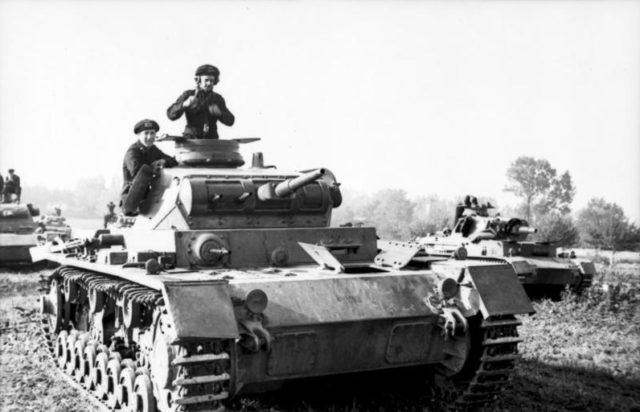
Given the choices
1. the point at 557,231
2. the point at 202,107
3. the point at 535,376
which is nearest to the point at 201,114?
the point at 202,107

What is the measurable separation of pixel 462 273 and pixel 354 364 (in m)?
1.50

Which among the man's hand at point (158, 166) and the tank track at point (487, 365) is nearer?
the tank track at point (487, 365)

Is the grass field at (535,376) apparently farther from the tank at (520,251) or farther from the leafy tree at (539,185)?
A: the leafy tree at (539,185)

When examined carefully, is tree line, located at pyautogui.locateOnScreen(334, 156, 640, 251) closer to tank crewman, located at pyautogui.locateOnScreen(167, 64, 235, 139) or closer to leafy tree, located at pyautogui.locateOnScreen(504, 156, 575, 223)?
leafy tree, located at pyautogui.locateOnScreen(504, 156, 575, 223)

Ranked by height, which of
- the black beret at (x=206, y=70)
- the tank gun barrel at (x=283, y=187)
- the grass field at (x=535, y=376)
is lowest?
the grass field at (x=535, y=376)

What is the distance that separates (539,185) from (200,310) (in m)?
62.7

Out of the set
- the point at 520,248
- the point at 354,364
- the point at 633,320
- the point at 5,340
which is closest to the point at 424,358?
the point at 354,364

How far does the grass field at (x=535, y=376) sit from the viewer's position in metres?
8.01

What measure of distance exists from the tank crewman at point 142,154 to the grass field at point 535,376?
9.12 feet

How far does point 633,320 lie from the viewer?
14773 millimetres

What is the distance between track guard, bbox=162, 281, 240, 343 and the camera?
5777mm

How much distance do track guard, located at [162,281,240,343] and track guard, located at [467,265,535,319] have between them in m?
2.68

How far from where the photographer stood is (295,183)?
7770 mm

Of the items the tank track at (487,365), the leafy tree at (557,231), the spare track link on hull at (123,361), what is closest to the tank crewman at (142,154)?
the spare track link on hull at (123,361)
